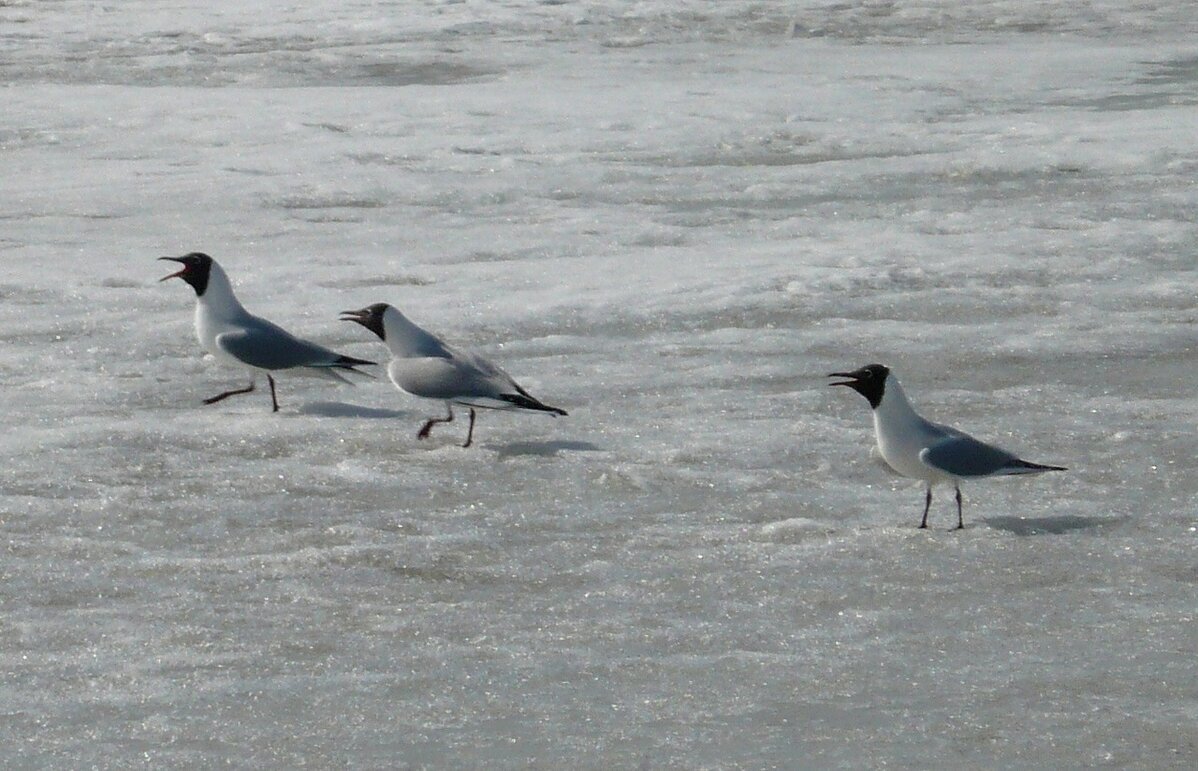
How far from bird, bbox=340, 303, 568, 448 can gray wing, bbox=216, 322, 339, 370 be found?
0.16 metres

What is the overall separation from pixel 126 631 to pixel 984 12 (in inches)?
499

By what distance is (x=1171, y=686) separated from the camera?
11.6 ft

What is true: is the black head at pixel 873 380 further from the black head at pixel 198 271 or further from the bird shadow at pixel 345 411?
the black head at pixel 198 271

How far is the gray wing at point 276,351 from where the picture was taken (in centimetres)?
566

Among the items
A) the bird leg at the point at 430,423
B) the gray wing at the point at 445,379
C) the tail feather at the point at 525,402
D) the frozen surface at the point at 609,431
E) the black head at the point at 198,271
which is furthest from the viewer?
the black head at the point at 198,271

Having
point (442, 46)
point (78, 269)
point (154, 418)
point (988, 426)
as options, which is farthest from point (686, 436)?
point (442, 46)

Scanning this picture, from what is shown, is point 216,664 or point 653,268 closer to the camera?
point 216,664

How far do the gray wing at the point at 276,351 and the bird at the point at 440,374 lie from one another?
0.16 meters

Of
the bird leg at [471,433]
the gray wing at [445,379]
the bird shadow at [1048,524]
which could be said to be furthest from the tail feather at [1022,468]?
the bird leg at [471,433]

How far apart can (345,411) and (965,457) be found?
2.09 meters

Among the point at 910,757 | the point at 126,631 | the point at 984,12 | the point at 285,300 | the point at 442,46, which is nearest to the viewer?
the point at 910,757

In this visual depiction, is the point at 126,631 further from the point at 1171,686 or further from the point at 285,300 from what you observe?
the point at 285,300

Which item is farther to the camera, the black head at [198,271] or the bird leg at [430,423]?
the black head at [198,271]

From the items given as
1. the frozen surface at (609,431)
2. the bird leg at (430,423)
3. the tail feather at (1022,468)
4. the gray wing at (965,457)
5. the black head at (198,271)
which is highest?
Answer: the black head at (198,271)
